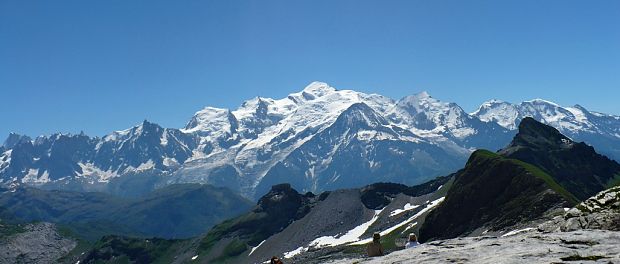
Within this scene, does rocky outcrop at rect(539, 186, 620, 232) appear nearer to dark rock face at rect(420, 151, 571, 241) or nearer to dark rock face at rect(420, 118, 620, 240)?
dark rock face at rect(420, 118, 620, 240)

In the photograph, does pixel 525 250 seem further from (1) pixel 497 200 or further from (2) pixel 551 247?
(1) pixel 497 200

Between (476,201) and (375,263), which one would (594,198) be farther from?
(476,201)

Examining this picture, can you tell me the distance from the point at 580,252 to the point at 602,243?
8.18 ft

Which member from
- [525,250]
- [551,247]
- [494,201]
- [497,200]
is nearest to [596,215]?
[551,247]

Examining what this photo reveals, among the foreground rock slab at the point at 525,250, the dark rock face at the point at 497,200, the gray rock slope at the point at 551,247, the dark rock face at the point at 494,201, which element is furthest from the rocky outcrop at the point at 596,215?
the dark rock face at the point at 494,201

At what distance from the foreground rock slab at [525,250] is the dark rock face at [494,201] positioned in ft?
406

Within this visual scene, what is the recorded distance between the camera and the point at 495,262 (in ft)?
86.6

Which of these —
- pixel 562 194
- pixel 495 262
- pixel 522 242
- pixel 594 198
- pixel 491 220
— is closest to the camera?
pixel 495 262

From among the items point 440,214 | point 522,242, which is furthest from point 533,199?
point 522,242

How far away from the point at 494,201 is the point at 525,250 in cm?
15565

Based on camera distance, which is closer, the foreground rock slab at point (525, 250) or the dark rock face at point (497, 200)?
the foreground rock slab at point (525, 250)

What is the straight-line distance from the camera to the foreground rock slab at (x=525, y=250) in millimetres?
26500

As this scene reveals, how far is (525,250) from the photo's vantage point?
2878 centimetres

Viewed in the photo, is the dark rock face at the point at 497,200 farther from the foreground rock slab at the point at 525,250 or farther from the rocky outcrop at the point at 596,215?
the foreground rock slab at the point at 525,250
